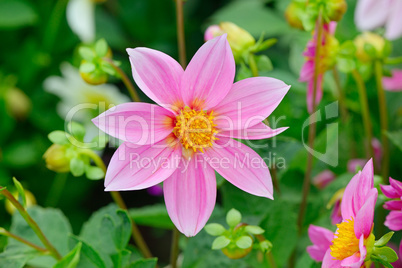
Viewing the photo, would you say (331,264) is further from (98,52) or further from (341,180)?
(98,52)

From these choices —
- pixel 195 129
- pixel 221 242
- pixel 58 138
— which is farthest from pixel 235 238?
pixel 58 138

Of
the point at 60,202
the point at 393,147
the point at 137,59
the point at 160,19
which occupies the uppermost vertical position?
the point at 160,19

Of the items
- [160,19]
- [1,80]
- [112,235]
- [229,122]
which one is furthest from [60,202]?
[229,122]

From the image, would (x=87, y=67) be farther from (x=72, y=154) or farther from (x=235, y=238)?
(x=235, y=238)

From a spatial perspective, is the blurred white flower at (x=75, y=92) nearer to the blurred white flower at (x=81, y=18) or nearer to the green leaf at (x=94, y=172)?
the blurred white flower at (x=81, y=18)

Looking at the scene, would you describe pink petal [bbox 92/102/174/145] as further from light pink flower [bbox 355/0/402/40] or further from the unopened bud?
light pink flower [bbox 355/0/402/40]

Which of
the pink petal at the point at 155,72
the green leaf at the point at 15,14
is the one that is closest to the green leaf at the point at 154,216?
the pink petal at the point at 155,72
